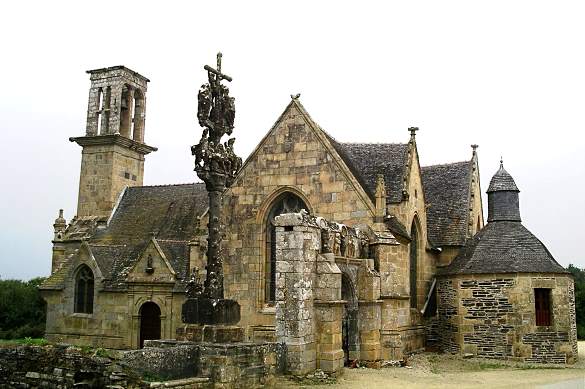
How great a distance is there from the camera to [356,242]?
57.8 ft

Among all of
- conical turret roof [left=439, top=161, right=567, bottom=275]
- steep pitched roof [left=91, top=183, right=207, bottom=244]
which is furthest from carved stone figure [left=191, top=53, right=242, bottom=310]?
steep pitched roof [left=91, top=183, right=207, bottom=244]

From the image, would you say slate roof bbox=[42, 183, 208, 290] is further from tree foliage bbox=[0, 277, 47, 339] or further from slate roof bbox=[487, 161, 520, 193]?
slate roof bbox=[487, 161, 520, 193]

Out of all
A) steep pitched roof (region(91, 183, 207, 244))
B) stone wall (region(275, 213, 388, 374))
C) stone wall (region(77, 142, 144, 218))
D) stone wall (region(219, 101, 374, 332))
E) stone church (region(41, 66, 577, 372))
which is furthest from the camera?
stone wall (region(77, 142, 144, 218))

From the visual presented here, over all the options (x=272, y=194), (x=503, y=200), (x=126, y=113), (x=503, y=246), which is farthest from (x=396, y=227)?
(x=126, y=113)

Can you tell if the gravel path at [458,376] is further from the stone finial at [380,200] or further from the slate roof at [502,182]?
the slate roof at [502,182]

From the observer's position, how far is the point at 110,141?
30375mm

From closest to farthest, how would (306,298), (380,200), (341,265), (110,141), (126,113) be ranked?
(306,298) → (341,265) → (380,200) → (110,141) → (126,113)

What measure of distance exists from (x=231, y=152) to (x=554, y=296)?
1198cm

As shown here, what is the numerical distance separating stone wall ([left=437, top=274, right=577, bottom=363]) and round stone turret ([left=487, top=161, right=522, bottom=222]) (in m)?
3.20

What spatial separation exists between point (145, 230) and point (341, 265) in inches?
559

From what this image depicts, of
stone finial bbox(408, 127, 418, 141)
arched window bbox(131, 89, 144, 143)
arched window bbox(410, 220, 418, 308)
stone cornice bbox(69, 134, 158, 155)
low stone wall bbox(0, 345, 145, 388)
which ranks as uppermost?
arched window bbox(131, 89, 144, 143)

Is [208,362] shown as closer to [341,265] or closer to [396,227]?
[341,265]

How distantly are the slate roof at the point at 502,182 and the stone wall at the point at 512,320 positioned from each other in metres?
4.24

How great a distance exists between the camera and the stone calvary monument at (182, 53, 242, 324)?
12.5m
